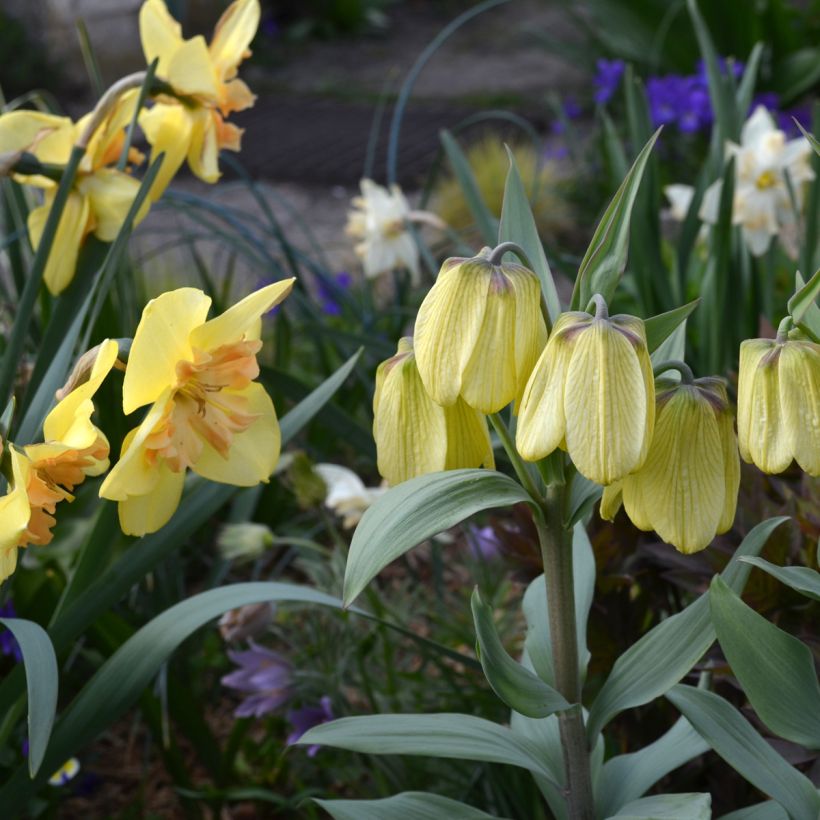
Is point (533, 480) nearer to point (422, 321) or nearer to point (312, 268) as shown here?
point (422, 321)

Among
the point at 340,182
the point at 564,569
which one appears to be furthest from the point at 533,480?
the point at 340,182

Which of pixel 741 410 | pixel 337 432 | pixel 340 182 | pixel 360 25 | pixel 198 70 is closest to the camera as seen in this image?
pixel 741 410

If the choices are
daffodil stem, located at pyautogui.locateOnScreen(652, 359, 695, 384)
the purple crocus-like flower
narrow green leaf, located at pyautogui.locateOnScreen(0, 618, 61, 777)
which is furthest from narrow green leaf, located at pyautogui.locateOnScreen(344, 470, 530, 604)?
the purple crocus-like flower

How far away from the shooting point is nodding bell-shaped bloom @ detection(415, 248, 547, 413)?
0.75 metres

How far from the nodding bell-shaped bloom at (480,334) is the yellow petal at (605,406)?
0.06 meters

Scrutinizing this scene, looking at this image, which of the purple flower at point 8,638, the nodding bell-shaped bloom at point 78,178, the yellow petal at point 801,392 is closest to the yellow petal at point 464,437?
the yellow petal at point 801,392

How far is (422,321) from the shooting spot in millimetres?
778

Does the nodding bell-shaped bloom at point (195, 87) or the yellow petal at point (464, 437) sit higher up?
the nodding bell-shaped bloom at point (195, 87)

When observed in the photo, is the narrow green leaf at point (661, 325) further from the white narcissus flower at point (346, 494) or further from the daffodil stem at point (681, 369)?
the white narcissus flower at point (346, 494)

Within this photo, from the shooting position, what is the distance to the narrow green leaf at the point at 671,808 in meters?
0.87

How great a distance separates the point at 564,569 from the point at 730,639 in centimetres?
15

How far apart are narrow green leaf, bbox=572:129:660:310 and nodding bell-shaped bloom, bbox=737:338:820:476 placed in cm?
11

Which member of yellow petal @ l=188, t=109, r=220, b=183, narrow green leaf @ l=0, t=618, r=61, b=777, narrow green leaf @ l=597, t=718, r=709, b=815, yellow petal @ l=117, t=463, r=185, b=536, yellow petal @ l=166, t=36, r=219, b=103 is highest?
yellow petal @ l=166, t=36, r=219, b=103

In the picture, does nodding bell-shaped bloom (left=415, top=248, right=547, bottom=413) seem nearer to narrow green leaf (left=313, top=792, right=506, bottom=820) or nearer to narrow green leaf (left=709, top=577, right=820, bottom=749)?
narrow green leaf (left=709, top=577, right=820, bottom=749)
